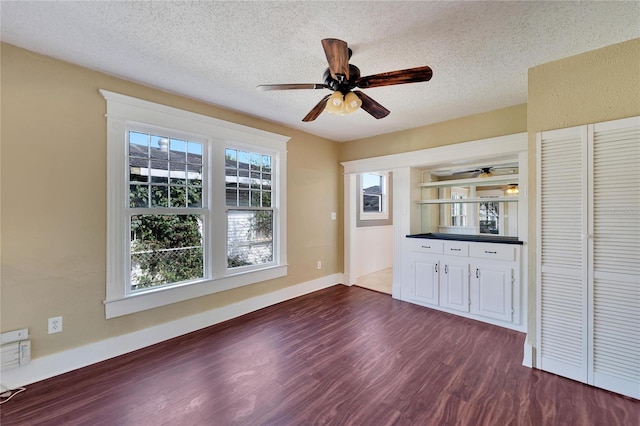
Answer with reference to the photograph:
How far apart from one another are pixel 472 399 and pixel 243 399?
1.60 m

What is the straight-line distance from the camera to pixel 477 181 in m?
3.42

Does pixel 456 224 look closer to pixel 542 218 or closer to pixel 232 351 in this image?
pixel 542 218

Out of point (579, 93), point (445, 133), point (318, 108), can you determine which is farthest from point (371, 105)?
point (445, 133)

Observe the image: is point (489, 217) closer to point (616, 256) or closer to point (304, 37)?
point (616, 256)

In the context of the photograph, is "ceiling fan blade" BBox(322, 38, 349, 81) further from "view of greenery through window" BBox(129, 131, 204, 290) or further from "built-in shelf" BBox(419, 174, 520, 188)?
"built-in shelf" BBox(419, 174, 520, 188)

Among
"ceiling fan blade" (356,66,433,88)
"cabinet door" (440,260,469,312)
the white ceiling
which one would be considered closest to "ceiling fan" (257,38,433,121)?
"ceiling fan blade" (356,66,433,88)

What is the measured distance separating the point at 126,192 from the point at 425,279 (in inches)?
143

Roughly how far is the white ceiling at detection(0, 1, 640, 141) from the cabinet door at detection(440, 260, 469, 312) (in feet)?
6.71

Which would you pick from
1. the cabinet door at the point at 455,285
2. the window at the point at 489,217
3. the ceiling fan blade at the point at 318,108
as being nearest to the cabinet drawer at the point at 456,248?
the cabinet door at the point at 455,285

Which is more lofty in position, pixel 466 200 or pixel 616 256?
pixel 466 200

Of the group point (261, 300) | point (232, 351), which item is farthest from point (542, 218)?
point (261, 300)

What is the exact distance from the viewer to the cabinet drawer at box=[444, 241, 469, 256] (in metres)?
3.27

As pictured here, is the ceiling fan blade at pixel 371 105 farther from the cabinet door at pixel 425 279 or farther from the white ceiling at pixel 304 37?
the cabinet door at pixel 425 279

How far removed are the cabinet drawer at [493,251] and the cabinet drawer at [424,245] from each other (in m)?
0.40
